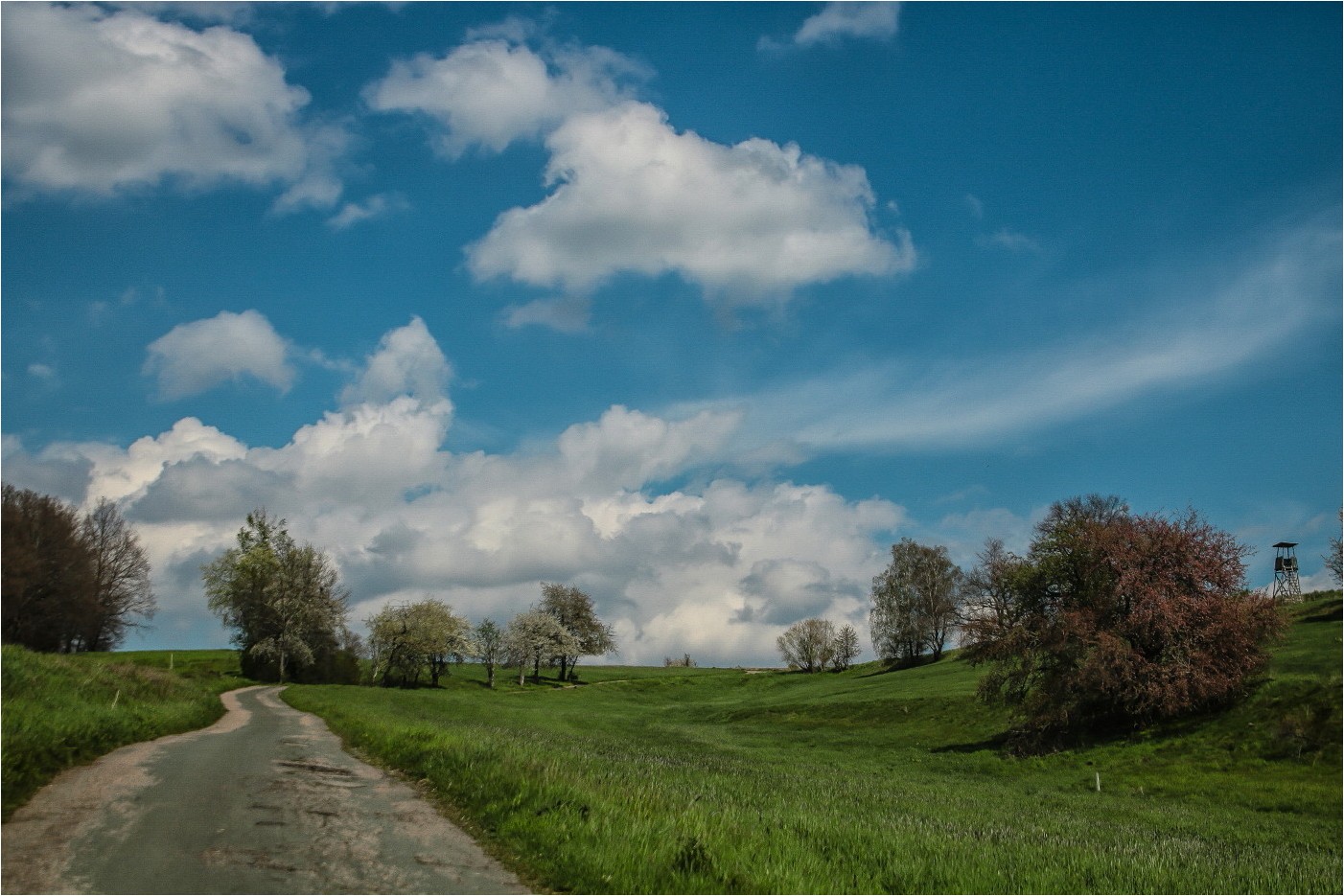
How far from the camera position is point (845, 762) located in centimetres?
4050

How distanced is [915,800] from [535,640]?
10364 cm

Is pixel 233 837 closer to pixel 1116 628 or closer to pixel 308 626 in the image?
pixel 1116 628

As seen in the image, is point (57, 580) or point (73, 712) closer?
point (73, 712)

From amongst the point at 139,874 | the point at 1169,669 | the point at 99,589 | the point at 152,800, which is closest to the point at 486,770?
the point at 152,800

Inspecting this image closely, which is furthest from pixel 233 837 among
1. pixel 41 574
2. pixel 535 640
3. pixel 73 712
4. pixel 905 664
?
pixel 535 640

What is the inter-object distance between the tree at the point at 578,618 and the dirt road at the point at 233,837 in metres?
115

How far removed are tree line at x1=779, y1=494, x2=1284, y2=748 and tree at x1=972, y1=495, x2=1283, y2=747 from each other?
0.05 m

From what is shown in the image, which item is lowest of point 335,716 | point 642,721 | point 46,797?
point 642,721

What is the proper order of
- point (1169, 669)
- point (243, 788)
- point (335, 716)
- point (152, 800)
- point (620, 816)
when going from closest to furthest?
point (620, 816)
point (152, 800)
point (243, 788)
point (335, 716)
point (1169, 669)

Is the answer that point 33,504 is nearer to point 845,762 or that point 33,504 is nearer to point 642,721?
point 642,721

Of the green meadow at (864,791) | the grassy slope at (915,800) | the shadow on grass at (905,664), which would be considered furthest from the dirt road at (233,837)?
the shadow on grass at (905,664)

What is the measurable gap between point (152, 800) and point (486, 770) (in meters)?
4.90

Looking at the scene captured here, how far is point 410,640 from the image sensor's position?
316 ft

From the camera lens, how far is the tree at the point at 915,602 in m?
107
